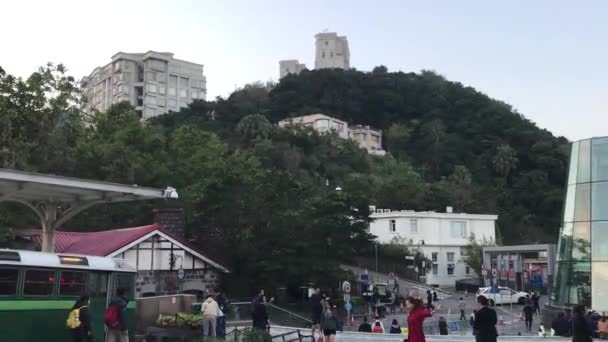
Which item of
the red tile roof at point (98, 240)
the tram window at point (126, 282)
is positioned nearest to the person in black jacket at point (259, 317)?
the tram window at point (126, 282)

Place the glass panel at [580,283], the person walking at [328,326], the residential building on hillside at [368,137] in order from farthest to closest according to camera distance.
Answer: the residential building on hillside at [368,137], the glass panel at [580,283], the person walking at [328,326]

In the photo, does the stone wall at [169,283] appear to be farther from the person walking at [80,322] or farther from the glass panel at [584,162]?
the glass panel at [584,162]

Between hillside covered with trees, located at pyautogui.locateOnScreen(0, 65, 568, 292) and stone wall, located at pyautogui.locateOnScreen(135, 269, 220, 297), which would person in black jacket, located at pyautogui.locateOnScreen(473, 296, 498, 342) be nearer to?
stone wall, located at pyautogui.locateOnScreen(135, 269, 220, 297)

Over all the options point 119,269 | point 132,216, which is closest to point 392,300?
point 132,216

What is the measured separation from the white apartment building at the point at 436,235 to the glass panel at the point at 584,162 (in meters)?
27.6

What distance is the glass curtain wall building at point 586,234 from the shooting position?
2734 centimetres

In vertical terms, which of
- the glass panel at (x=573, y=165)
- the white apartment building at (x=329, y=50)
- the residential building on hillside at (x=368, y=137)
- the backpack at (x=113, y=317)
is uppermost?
the white apartment building at (x=329, y=50)

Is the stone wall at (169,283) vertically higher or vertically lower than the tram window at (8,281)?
lower

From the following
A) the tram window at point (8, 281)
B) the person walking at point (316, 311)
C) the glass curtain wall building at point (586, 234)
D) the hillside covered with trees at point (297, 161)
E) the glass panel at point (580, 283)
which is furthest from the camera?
the hillside covered with trees at point (297, 161)

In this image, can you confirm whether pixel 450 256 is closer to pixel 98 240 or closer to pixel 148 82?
pixel 98 240

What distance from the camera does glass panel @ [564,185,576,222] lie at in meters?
29.4

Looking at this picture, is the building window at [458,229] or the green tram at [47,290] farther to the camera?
the building window at [458,229]

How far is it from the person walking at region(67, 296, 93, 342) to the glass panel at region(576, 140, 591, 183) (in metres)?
23.2

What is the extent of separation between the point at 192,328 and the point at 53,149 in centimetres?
2356
